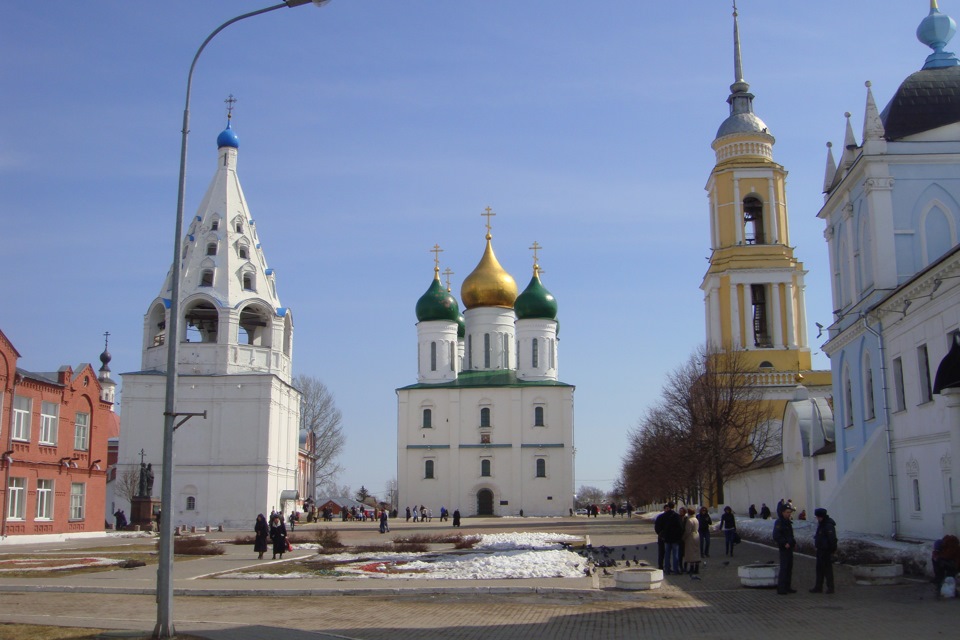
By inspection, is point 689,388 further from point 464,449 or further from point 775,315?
point 464,449

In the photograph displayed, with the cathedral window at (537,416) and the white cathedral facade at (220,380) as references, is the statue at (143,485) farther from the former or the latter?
the cathedral window at (537,416)

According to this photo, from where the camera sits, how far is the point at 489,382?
66062mm

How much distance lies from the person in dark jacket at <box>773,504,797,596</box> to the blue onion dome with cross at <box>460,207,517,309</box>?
54985mm

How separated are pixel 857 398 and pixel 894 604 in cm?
1094

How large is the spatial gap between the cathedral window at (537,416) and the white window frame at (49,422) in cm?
3561

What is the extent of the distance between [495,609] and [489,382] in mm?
52870

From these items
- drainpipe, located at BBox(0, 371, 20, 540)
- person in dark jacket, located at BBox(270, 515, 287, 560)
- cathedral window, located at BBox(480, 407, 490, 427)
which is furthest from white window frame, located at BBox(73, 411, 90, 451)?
cathedral window, located at BBox(480, 407, 490, 427)

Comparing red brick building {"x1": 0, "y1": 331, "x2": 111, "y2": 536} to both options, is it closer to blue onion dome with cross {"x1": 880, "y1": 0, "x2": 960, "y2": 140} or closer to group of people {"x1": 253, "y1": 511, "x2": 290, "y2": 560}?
group of people {"x1": 253, "y1": 511, "x2": 290, "y2": 560}

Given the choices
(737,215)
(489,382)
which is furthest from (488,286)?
(737,215)

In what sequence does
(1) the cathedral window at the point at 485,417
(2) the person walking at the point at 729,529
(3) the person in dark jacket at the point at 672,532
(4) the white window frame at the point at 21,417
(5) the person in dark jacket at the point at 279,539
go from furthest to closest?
(1) the cathedral window at the point at 485,417, (4) the white window frame at the point at 21,417, (5) the person in dark jacket at the point at 279,539, (2) the person walking at the point at 729,529, (3) the person in dark jacket at the point at 672,532

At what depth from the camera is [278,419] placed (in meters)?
50.2

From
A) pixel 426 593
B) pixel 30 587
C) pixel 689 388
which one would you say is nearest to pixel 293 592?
pixel 426 593

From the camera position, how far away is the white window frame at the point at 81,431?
36.2m

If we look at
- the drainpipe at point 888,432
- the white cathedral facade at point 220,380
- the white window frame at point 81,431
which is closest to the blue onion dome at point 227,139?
the white cathedral facade at point 220,380
